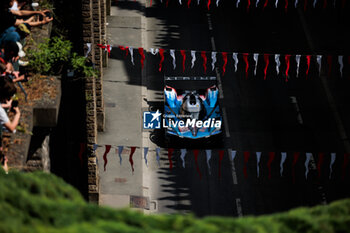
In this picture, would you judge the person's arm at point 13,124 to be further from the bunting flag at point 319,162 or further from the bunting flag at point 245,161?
the bunting flag at point 319,162

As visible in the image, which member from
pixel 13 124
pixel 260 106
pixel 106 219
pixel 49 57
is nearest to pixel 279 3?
pixel 260 106

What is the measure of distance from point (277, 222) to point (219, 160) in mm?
21080

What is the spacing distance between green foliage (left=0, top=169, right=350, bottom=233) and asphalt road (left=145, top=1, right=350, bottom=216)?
706 inches

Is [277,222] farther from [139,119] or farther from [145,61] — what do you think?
[145,61]

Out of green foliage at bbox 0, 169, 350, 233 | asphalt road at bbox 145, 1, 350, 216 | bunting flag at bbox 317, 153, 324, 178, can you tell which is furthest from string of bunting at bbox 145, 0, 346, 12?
green foliage at bbox 0, 169, 350, 233

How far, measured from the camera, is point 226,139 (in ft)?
108

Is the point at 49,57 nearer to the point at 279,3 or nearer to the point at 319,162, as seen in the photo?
the point at 319,162

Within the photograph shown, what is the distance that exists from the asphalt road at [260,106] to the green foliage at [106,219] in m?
17.9


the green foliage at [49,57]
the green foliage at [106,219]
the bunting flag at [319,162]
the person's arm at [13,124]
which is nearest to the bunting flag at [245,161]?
the bunting flag at [319,162]

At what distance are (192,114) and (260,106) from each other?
5.39 meters

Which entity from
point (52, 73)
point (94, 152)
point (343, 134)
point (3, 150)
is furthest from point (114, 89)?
point (3, 150)

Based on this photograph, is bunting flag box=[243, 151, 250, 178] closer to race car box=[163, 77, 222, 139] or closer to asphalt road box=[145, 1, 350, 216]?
asphalt road box=[145, 1, 350, 216]

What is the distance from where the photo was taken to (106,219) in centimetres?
971

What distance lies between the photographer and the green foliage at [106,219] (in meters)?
9.20
